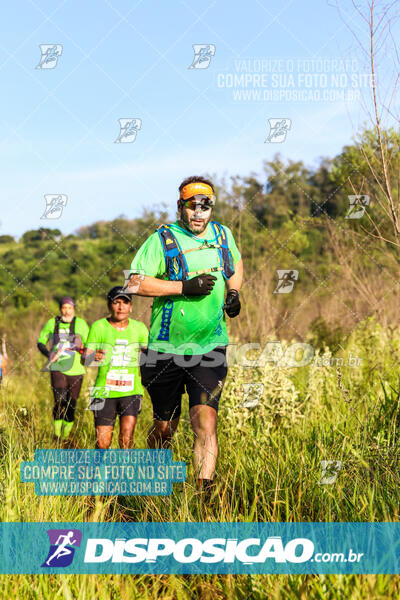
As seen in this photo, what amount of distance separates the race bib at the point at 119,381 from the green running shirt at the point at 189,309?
4.97 ft

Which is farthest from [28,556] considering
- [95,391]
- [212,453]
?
[95,391]

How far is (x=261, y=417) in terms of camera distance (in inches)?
209

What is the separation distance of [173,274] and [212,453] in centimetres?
120

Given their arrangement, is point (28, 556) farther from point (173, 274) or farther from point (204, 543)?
point (173, 274)

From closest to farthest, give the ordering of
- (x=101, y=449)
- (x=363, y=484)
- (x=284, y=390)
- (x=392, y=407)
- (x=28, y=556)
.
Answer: (x=28, y=556)
(x=363, y=484)
(x=392, y=407)
(x=101, y=449)
(x=284, y=390)

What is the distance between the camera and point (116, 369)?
5508 mm

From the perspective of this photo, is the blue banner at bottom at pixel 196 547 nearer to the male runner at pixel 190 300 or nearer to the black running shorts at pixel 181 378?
the male runner at pixel 190 300

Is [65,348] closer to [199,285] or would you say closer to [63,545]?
[199,285]

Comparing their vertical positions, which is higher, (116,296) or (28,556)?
(116,296)

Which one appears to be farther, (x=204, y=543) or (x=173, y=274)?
(x=173, y=274)

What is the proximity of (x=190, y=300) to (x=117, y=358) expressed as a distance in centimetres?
184

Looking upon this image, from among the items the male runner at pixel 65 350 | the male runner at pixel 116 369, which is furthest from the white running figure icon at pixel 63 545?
the male runner at pixel 65 350

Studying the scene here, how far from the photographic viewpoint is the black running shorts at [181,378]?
3895 mm

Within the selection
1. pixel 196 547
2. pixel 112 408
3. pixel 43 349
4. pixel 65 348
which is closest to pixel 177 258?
pixel 196 547
